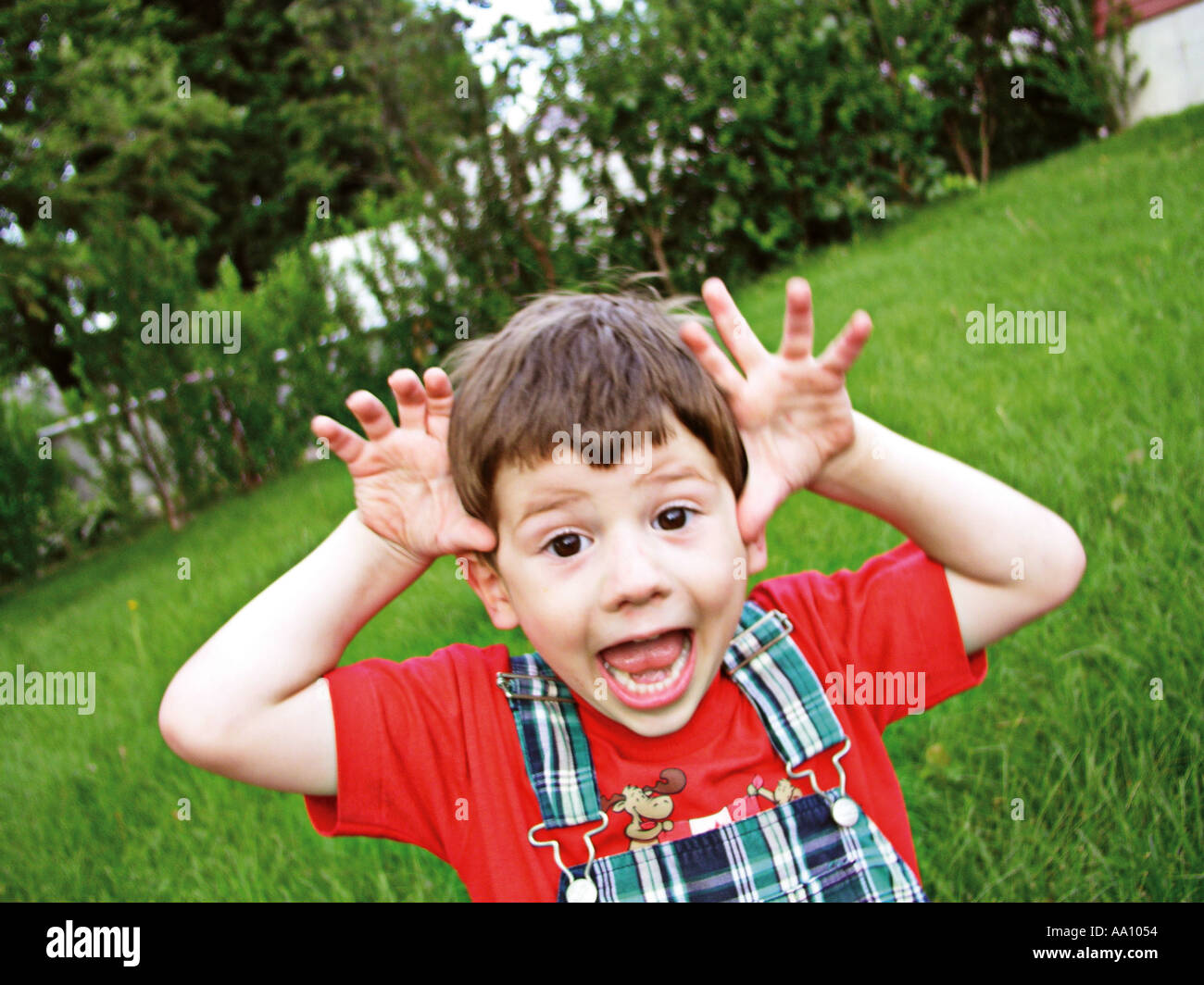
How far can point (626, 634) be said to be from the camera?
130cm

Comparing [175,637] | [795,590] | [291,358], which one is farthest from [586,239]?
[795,590]

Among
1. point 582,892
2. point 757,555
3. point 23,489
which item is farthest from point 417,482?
point 23,489

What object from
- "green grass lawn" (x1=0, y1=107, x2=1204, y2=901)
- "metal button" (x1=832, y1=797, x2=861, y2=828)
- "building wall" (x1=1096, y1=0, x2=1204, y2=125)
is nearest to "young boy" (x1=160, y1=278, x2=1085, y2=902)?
"metal button" (x1=832, y1=797, x2=861, y2=828)

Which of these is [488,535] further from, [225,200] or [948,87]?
[225,200]

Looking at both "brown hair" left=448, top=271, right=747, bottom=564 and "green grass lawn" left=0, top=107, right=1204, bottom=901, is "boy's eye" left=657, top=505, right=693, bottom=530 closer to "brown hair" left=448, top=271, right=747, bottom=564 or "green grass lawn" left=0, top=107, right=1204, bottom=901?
"brown hair" left=448, top=271, right=747, bottom=564

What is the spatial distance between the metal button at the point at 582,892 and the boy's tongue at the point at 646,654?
12.0 inches

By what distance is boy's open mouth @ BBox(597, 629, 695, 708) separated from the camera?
1344 mm

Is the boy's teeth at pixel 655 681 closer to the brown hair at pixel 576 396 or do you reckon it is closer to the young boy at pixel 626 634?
the young boy at pixel 626 634

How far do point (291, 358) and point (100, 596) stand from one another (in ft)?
8.46

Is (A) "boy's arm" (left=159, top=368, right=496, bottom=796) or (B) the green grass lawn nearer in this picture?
(A) "boy's arm" (left=159, top=368, right=496, bottom=796)

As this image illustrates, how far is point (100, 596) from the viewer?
620 cm

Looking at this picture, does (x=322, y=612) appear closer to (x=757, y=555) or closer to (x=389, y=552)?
(x=389, y=552)

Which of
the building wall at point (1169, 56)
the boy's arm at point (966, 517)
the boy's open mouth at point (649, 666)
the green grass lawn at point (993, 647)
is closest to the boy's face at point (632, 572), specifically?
the boy's open mouth at point (649, 666)

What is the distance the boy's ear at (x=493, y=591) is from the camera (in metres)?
1.50
